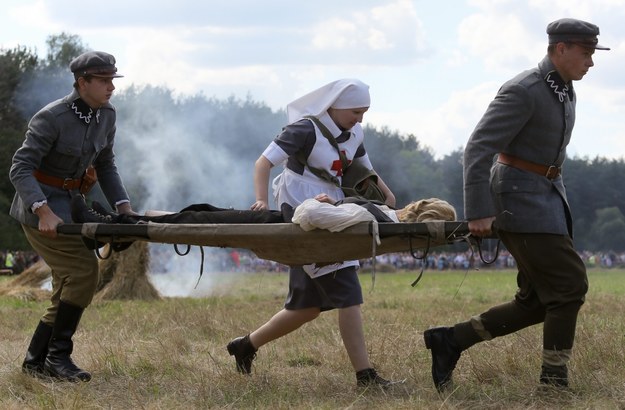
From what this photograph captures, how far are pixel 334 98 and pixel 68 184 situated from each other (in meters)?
Answer: 1.69

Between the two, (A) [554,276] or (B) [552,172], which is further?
(B) [552,172]

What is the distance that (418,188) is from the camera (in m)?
63.8

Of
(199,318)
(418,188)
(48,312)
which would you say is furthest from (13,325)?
(418,188)

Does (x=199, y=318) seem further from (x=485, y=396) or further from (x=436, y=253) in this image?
(x=436, y=253)

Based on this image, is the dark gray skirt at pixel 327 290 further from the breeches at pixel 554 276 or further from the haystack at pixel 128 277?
the haystack at pixel 128 277

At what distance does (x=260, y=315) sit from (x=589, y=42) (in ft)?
20.8

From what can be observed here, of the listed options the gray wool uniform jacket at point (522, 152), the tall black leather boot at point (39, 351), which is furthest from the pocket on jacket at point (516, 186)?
the tall black leather boot at point (39, 351)

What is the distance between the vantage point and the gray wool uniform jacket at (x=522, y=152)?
579 centimetres

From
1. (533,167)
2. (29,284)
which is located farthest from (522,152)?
(29,284)

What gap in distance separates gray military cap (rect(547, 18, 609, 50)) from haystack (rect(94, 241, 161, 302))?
11349 millimetres

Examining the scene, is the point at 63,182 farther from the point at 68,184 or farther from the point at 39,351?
the point at 39,351

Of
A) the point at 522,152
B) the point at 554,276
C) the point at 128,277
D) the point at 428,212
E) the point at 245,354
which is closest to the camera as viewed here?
the point at 554,276

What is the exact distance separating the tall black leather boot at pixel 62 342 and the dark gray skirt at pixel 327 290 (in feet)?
4.23

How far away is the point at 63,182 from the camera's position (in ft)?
22.7
